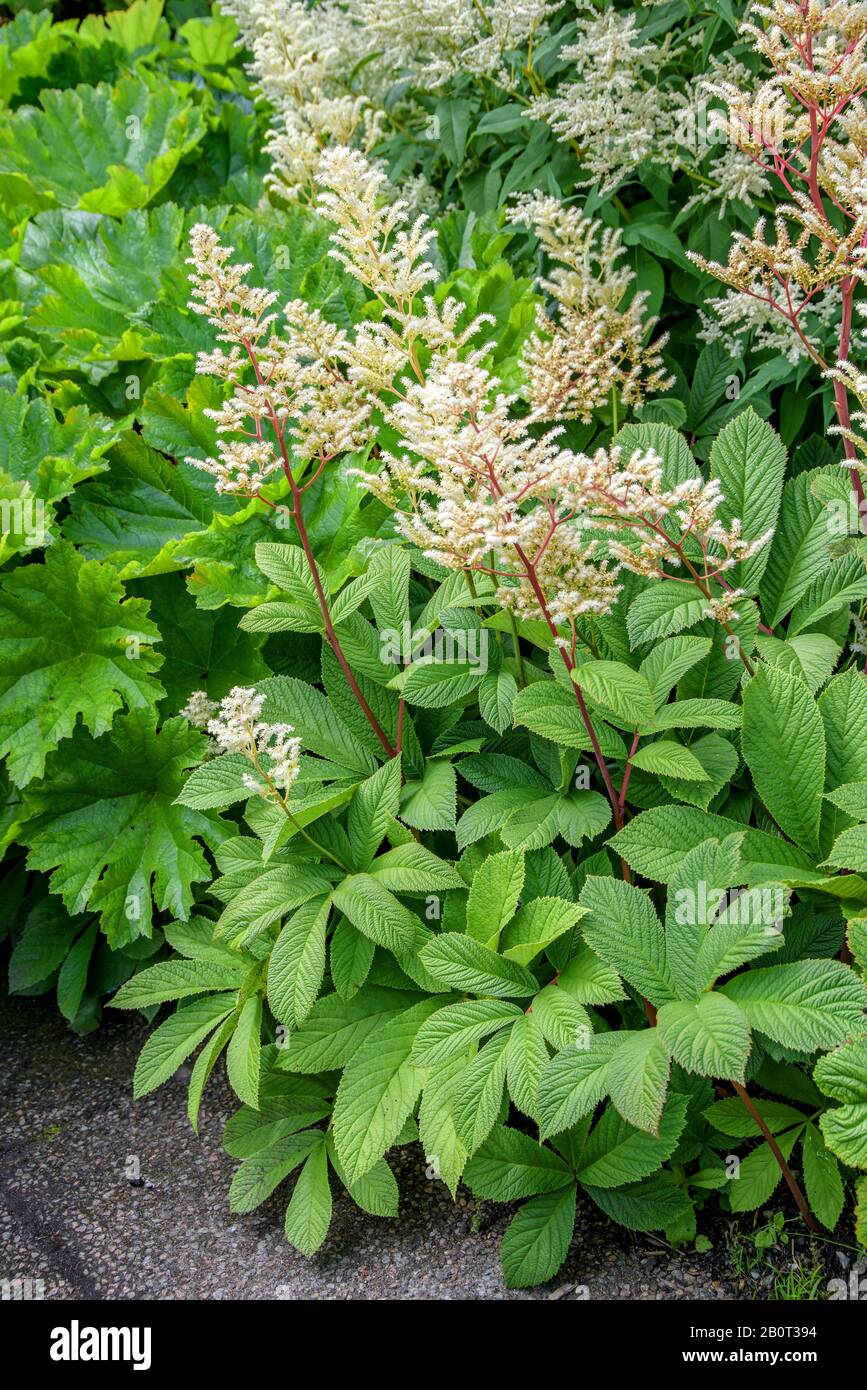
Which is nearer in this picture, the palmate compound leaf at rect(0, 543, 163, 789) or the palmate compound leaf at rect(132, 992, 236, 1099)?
the palmate compound leaf at rect(132, 992, 236, 1099)

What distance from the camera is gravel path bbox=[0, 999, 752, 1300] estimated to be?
204 cm

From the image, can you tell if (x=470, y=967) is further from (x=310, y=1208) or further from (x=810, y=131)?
(x=810, y=131)

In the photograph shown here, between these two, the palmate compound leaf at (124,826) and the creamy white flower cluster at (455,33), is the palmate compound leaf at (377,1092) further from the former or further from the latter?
the creamy white flower cluster at (455,33)

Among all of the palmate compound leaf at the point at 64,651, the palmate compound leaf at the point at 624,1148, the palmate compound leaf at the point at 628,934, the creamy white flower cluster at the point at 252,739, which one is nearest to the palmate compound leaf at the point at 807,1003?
the palmate compound leaf at the point at 628,934

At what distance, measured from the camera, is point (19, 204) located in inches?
149

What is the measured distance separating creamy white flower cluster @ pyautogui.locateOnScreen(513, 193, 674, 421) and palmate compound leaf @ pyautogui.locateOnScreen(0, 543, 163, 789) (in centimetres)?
95

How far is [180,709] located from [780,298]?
59.3 inches

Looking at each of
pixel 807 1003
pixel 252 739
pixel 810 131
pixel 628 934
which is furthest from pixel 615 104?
pixel 807 1003

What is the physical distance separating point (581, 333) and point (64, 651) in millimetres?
1254

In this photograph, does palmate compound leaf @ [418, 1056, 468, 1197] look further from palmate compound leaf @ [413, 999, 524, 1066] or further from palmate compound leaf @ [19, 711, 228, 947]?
palmate compound leaf @ [19, 711, 228, 947]

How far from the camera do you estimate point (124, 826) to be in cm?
263

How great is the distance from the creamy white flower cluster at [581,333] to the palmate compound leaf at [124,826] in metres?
1.02

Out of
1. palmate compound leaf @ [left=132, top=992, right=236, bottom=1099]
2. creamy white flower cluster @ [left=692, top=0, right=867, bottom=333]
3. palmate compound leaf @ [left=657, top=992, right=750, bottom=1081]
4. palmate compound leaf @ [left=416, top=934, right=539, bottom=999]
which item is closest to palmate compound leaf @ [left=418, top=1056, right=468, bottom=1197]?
palmate compound leaf @ [left=416, top=934, right=539, bottom=999]

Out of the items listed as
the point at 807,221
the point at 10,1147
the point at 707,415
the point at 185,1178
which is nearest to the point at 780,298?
the point at 707,415
